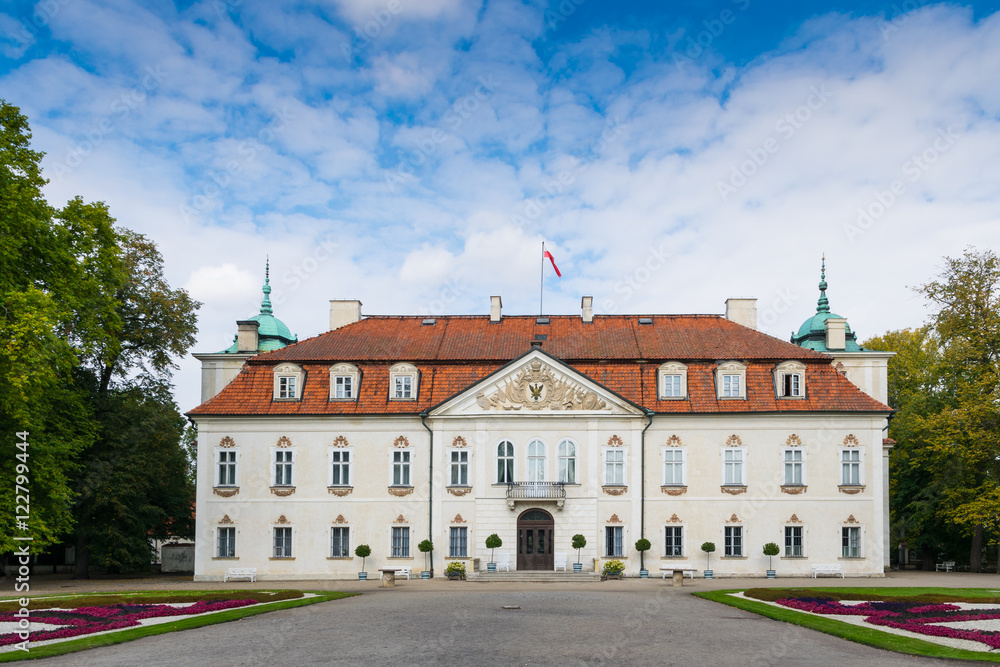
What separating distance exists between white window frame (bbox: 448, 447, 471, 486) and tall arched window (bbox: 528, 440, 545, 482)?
2708 mm

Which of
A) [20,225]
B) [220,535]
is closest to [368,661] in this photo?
[20,225]

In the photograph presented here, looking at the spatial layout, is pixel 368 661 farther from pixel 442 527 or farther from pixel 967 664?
pixel 442 527

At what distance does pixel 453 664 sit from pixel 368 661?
1.54 metres

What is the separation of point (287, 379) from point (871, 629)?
26.8 metres

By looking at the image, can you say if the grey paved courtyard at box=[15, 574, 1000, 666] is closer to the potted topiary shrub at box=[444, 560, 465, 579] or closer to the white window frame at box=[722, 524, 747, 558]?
the potted topiary shrub at box=[444, 560, 465, 579]

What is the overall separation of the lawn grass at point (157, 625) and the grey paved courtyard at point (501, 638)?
1.36ft

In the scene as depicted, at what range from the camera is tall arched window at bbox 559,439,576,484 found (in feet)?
119

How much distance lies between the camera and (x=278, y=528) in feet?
120

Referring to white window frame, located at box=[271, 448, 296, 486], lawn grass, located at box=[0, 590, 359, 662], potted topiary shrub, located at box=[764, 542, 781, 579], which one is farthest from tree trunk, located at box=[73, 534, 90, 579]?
potted topiary shrub, located at box=[764, 542, 781, 579]

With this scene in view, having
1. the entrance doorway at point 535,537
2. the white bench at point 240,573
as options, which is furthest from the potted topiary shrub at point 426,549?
the white bench at point 240,573

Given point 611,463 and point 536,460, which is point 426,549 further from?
point 611,463

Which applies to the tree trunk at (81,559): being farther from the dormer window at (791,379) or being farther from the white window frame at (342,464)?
the dormer window at (791,379)

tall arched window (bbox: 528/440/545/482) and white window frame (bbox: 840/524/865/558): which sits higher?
tall arched window (bbox: 528/440/545/482)

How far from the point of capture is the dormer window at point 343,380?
123 feet
